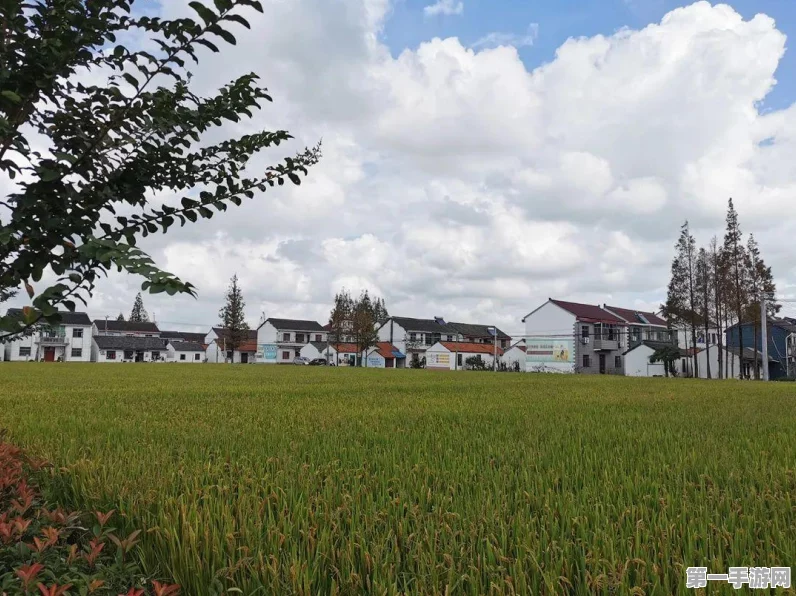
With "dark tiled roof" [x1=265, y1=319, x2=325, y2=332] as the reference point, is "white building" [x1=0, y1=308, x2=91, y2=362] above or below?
below

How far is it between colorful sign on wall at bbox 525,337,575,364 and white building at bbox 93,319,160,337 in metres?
61.4

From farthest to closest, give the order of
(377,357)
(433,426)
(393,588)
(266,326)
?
(266,326)
(377,357)
(433,426)
(393,588)

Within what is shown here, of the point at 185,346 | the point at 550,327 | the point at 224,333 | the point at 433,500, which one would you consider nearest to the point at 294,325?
the point at 224,333

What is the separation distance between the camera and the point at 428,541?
2512 millimetres

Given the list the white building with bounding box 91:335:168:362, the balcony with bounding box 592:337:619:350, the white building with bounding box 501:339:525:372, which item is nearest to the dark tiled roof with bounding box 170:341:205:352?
the white building with bounding box 91:335:168:362

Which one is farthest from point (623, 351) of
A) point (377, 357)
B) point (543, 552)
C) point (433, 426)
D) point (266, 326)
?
point (543, 552)

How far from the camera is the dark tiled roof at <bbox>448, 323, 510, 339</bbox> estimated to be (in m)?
81.9

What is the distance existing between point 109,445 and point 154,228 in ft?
11.8

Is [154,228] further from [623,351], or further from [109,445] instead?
[623,351]

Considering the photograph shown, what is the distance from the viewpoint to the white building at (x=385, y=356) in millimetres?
73062

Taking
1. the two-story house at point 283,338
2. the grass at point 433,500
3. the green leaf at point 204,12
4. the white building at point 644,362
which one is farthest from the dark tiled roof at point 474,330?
the green leaf at point 204,12

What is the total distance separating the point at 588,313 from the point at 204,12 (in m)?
61.2

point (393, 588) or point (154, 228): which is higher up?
point (154, 228)

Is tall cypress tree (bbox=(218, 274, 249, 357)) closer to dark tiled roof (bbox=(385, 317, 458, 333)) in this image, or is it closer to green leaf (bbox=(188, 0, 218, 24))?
dark tiled roof (bbox=(385, 317, 458, 333))
